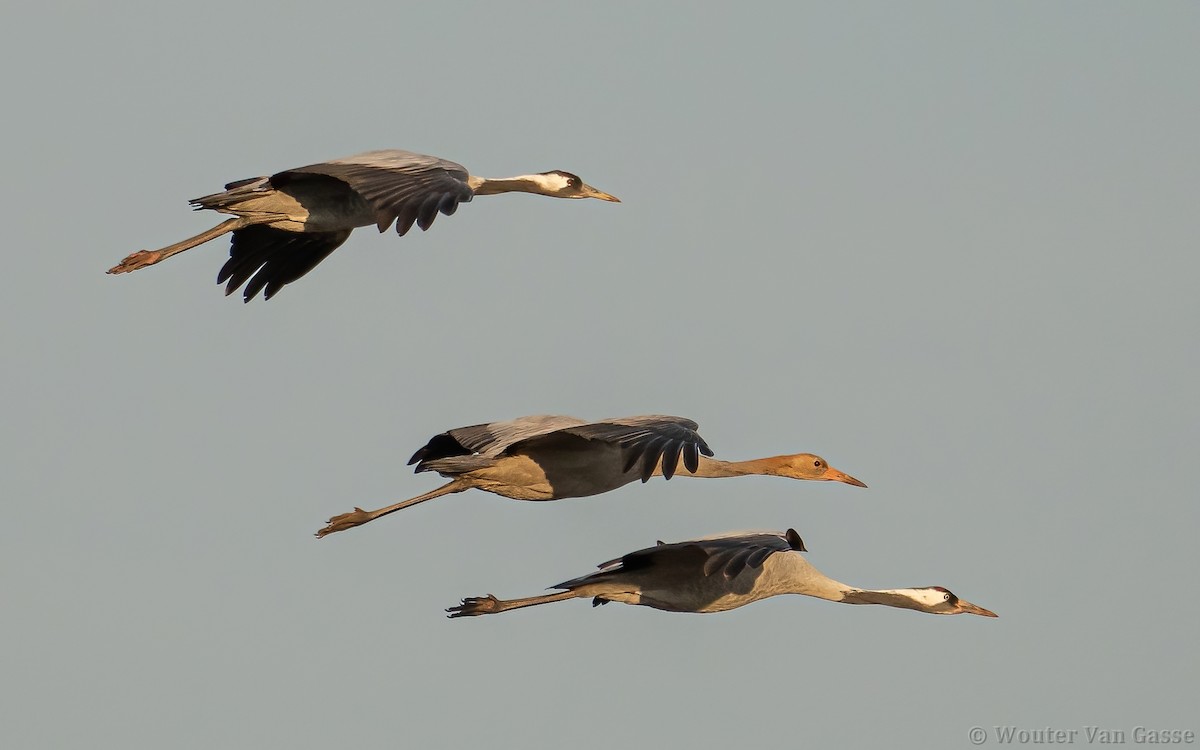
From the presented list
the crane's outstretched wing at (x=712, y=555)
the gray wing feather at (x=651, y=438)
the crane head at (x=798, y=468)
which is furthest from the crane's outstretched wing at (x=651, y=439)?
the crane head at (x=798, y=468)

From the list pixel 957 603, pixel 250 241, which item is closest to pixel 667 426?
pixel 957 603

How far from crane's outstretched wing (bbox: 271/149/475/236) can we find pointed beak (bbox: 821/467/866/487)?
5.66 metres

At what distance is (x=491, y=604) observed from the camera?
24141 millimetres

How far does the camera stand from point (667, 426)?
73.2ft

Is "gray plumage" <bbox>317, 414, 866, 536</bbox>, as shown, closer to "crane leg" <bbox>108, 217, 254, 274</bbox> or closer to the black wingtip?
the black wingtip

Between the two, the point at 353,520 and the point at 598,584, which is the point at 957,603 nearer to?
the point at 598,584

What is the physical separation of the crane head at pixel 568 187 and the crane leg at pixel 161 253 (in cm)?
350

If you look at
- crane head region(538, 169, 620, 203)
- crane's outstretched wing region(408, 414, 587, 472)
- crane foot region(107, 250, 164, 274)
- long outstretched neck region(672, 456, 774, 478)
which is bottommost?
long outstretched neck region(672, 456, 774, 478)

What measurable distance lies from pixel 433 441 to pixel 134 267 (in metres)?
3.66

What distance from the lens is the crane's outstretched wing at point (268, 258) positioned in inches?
1033

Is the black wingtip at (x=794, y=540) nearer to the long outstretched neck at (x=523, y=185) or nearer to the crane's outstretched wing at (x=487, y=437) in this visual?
the crane's outstretched wing at (x=487, y=437)

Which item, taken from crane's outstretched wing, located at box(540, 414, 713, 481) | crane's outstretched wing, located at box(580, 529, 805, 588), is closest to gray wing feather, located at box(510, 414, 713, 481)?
crane's outstretched wing, located at box(540, 414, 713, 481)

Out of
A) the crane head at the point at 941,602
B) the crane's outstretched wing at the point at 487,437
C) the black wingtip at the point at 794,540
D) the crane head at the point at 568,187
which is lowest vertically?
the crane head at the point at 941,602

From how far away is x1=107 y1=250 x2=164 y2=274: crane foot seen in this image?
82.3 feet
